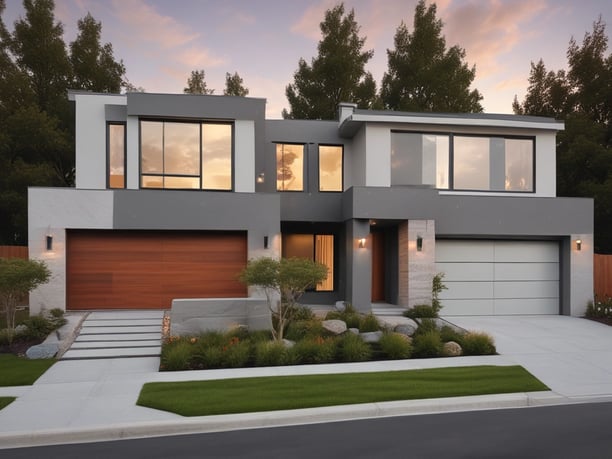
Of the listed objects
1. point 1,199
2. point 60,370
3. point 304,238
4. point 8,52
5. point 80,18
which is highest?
point 80,18

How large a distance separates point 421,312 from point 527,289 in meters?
4.75

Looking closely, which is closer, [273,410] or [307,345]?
[273,410]

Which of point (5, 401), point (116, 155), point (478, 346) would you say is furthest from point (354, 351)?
point (116, 155)

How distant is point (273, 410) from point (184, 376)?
2.66 metres

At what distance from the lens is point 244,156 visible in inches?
573

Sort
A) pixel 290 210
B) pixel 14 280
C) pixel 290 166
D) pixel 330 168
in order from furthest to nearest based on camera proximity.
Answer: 1. pixel 330 168
2. pixel 290 166
3. pixel 290 210
4. pixel 14 280

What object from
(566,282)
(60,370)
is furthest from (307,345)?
(566,282)

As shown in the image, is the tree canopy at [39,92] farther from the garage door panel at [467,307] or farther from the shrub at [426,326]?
A: the garage door panel at [467,307]

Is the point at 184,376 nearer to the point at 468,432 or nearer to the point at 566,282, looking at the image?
the point at 468,432

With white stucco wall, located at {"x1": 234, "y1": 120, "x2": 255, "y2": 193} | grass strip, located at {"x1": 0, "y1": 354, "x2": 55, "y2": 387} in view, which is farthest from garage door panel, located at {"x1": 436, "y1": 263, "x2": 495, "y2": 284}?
grass strip, located at {"x1": 0, "y1": 354, "x2": 55, "y2": 387}

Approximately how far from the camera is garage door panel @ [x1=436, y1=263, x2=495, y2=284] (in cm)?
1523

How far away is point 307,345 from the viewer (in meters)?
9.80

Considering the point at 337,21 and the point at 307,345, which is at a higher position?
the point at 337,21

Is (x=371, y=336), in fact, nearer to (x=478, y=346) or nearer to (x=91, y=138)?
(x=478, y=346)
